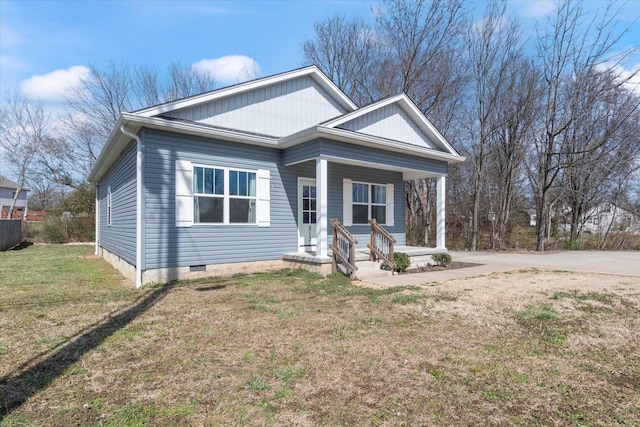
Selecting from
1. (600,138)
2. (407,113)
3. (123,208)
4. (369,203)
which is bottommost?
(123,208)

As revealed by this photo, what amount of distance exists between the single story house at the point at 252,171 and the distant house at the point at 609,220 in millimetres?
11371

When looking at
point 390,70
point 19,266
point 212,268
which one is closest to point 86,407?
point 212,268

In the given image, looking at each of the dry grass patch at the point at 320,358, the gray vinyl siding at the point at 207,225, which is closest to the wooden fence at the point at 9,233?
the dry grass patch at the point at 320,358

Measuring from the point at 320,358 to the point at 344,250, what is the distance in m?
4.75

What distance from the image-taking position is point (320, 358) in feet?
11.3

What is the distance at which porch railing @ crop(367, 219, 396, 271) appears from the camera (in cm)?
855

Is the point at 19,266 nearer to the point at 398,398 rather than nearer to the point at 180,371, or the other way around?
the point at 180,371

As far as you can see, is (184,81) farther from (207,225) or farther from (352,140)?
(352,140)

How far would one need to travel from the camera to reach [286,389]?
2.82 meters

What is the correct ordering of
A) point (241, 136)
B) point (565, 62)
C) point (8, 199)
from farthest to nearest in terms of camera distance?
1. point (8, 199)
2. point (565, 62)
3. point (241, 136)

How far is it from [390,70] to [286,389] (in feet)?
60.6

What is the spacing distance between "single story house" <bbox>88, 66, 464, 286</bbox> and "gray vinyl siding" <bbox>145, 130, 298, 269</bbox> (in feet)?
0.07

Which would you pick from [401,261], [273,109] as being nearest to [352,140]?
[273,109]

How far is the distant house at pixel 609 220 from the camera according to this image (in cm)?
1661
